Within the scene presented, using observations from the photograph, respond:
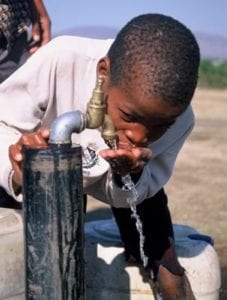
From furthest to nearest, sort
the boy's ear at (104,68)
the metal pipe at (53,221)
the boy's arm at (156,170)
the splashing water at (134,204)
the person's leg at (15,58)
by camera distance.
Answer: the person's leg at (15,58) → the boy's arm at (156,170) → the splashing water at (134,204) → the boy's ear at (104,68) → the metal pipe at (53,221)

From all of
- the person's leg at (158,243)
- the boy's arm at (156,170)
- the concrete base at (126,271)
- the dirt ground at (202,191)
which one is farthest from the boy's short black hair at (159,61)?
the dirt ground at (202,191)

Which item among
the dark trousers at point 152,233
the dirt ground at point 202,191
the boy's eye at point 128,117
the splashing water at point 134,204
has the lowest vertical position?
the dirt ground at point 202,191

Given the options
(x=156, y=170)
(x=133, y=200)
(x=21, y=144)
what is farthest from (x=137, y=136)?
(x=156, y=170)

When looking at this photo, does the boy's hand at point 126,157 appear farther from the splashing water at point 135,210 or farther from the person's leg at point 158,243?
the person's leg at point 158,243

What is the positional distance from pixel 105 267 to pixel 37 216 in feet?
3.20

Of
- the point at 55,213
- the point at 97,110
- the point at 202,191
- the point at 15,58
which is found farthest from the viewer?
the point at 202,191

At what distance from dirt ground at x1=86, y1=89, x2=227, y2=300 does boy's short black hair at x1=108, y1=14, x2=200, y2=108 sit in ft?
6.19

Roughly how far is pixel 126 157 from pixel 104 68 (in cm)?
34

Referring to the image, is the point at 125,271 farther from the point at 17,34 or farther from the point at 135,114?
the point at 17,34

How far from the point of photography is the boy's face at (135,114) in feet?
7.30

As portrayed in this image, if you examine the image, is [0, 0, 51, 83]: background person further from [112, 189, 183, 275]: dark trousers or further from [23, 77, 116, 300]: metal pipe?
[23, 77, 116, 300]: metal pipe

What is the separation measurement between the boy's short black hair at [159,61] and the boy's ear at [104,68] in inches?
0.6

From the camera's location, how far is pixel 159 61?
88.0 inches

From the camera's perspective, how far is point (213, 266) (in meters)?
3.07
